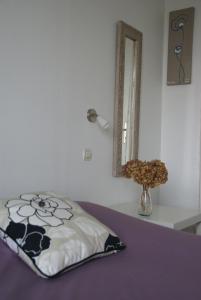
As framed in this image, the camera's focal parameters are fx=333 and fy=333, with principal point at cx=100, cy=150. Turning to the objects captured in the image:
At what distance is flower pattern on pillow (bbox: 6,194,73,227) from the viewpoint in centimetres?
122

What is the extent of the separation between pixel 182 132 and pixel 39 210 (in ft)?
6.38

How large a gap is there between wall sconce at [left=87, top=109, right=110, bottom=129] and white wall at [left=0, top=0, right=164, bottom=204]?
40mm

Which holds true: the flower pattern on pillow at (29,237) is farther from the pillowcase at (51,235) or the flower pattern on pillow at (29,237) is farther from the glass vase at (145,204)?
the glass vase at (145,204)

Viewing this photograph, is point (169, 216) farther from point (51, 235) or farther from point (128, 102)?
point (51, 235)

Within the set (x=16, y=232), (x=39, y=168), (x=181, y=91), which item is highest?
(x=181, y=91)

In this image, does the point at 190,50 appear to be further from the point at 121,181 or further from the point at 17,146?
the point at 17,146

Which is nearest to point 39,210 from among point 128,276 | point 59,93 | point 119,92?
point 128,276

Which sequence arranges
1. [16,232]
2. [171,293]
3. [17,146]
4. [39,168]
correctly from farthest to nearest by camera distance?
1. [39,168]
2. [17,146]
3. [16,232]
4. [171,293]

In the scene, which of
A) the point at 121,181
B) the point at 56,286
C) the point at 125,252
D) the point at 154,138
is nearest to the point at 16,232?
the point at 56,286

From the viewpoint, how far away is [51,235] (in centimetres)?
116

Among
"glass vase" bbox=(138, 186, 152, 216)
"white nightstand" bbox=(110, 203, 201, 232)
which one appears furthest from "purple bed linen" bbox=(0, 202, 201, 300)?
"glass vase" bbox=(138, 186, 152, 216)

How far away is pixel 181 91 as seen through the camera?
294 centimetres

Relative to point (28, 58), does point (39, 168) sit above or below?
below

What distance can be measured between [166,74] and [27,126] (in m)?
1.64
